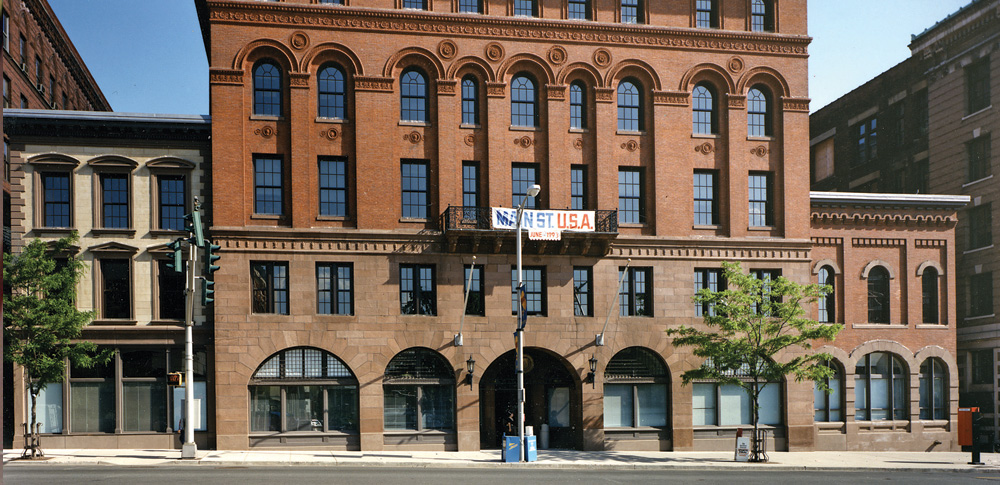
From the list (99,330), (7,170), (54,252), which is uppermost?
(7,170)

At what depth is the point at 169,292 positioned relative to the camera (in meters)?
32.3

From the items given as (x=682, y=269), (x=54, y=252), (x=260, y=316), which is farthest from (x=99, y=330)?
(x=682, y=269)

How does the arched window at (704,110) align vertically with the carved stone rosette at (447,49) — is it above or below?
below

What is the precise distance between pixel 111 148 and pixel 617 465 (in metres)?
22.2

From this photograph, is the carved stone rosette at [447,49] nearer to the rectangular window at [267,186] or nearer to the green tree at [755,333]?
the rectangular window at [267,186]

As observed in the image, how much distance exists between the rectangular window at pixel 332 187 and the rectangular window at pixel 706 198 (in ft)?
48.1

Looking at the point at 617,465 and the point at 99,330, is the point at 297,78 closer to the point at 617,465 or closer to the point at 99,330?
the point at 99,330

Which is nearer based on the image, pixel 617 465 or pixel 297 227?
pixel 617 465

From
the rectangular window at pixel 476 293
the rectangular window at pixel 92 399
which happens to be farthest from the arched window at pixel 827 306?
the rectangular window at pixel 92 399

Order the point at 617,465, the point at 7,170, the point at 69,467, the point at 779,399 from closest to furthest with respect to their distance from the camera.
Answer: the point at 69,467 → the point at 617,465 → the point at 7,170 → the point at 779,399

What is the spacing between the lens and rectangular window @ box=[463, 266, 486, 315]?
3384 centimetres

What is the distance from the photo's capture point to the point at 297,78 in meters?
32.9

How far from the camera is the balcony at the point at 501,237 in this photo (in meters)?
33.0

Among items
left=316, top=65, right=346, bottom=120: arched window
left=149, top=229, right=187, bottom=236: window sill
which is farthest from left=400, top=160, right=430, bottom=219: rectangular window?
left=149, top=229, right=187, bottom=236: window sill
